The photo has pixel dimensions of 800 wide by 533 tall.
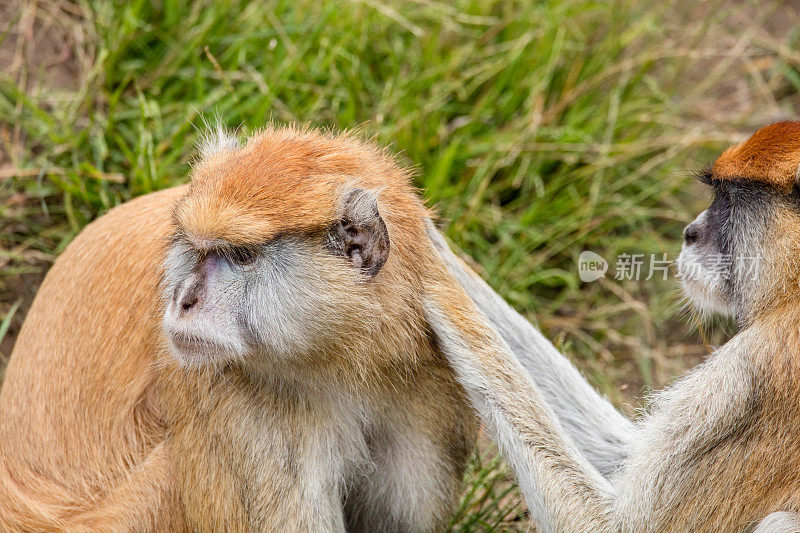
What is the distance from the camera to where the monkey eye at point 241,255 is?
2680 mm

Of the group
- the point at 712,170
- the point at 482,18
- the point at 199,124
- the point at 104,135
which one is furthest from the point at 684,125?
the point at 104,135

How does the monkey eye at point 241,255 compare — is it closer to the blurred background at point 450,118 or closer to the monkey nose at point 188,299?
the monkey nose at point 188,299

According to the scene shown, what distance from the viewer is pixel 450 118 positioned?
16.6 feet

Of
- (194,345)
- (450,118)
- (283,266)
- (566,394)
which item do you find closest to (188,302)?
(194,345)

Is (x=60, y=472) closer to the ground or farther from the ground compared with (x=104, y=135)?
closer to the ground

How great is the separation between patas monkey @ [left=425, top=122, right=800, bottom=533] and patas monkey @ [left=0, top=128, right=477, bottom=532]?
0.76 feet

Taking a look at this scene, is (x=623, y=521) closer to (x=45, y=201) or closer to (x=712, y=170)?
(x=712, y=170)

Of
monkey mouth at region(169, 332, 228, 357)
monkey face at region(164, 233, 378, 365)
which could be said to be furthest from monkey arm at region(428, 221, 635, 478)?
monkey mouth at region(169, 332, 228, 357)

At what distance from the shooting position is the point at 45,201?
4422mm

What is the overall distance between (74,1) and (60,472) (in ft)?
8.97

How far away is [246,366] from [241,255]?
379 mm

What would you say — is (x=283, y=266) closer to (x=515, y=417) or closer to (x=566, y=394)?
(x=515, y=417)

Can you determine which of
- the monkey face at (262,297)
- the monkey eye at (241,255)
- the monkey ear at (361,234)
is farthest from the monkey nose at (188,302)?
the monkey ear at (361,234)

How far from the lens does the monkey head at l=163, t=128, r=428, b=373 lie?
2660 mm
